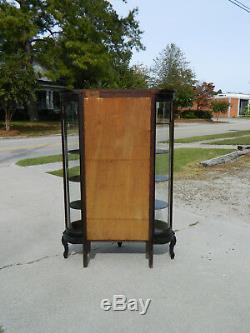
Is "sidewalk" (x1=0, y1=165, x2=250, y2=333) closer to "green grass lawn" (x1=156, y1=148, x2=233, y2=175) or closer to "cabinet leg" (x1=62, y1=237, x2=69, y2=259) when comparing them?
"cabinet leg" (x1=62, y1=237, x2=69, y2=259)

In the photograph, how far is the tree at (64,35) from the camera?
70.6 feet

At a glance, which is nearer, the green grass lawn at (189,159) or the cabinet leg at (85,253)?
the cabinet leg at (85,253)

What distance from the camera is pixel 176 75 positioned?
4191 centimetres

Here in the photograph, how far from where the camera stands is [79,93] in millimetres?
3361

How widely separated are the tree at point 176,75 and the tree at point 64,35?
10.7 metres

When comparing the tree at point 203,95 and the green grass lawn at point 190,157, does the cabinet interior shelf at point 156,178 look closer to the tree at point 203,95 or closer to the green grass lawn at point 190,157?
the green grass lawn at point 190,157

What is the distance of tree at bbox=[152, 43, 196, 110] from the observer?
3875 centimetres

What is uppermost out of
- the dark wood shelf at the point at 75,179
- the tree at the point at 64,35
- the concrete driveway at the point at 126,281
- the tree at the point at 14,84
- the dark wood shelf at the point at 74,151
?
the tree at the point at 64,35

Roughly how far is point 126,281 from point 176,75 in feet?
134

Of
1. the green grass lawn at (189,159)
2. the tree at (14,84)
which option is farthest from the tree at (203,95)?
the green grass lawn at (189,159)

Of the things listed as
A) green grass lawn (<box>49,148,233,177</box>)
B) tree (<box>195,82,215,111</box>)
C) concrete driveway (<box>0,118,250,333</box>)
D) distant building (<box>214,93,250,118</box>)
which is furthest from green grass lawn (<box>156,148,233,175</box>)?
distant building (<box>214,93,250,118</box>)

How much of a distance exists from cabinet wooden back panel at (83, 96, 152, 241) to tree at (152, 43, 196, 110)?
105 feet

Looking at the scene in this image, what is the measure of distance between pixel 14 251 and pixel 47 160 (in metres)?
6.70

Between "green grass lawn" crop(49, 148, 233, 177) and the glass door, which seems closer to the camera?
the glass door
